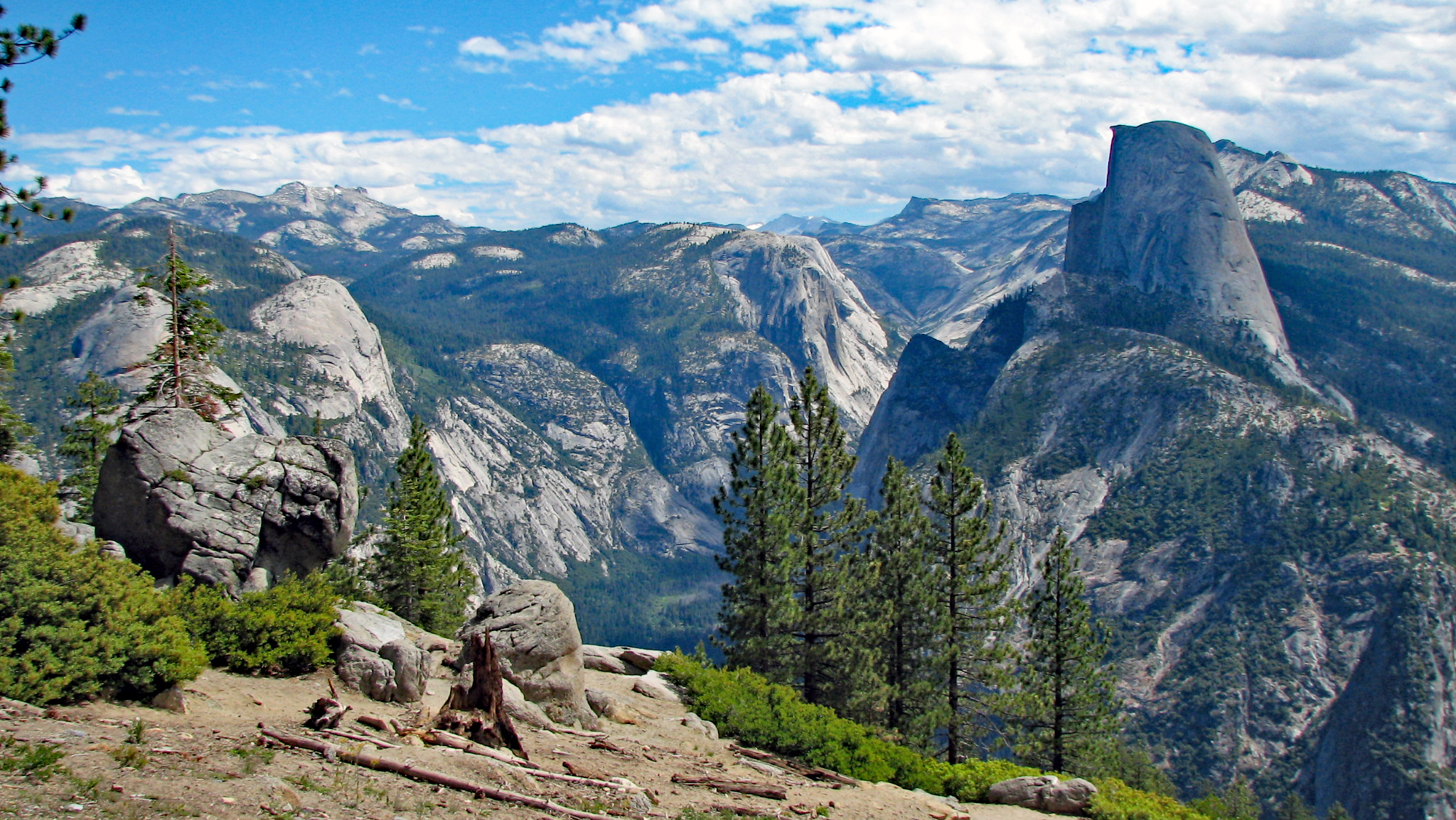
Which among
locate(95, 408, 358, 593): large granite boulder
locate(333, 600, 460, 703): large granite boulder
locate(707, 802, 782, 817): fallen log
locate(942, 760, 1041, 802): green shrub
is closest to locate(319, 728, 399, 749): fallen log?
locate(333, 600, 460, 703): large granite boulder

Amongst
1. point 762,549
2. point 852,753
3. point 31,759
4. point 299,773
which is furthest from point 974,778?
point 31,759

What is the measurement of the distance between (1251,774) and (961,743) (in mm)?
100918

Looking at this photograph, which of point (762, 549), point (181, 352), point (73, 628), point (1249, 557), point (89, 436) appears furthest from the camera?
point (1249, 557)

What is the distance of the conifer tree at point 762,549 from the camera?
4072 centimetres

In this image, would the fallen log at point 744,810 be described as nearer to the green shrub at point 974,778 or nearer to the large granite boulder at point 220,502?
the green shrub at point 974,778

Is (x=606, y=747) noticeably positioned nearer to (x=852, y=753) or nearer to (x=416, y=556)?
(x=852, y=753)

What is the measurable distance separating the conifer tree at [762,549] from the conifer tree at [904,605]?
5.49 metres

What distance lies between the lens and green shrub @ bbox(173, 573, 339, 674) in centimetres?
2130

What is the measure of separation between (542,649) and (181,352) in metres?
24.6

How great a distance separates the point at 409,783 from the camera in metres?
15.4

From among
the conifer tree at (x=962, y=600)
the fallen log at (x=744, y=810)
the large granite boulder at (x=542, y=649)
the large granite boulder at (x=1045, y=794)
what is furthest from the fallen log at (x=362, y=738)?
the conifer tree at (x=962, y=600)

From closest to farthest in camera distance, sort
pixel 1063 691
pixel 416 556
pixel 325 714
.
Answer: pixel 325 714 → pixel 1063 691 → pixel 416 556

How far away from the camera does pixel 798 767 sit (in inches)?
991

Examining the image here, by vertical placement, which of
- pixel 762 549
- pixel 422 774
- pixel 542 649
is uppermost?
pixel 422 774
